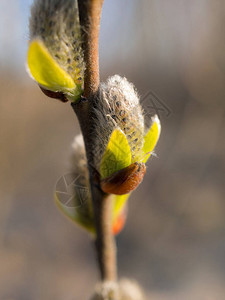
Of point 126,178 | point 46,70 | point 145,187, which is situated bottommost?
point 126,178

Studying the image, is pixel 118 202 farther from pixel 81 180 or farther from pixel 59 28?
pixel 59 28

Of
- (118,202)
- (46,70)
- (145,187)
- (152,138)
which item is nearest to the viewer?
(46,70)

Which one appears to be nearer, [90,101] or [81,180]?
[90,101]

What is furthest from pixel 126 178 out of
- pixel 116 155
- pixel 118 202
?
pixel 118 202

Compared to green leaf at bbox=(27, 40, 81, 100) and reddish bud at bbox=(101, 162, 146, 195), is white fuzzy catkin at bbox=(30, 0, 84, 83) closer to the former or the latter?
green leaf at bbox=(27, 40, 81, 100)

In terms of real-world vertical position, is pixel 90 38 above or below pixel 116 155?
above

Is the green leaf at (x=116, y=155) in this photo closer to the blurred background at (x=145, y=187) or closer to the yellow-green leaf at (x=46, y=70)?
the yellow-green leaf at (x=46, y=70)
